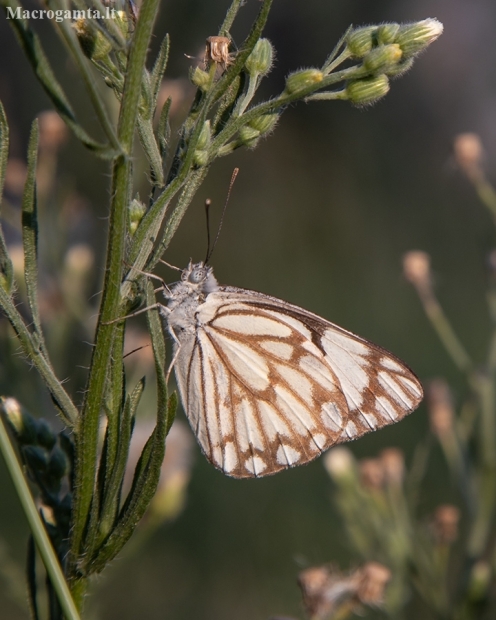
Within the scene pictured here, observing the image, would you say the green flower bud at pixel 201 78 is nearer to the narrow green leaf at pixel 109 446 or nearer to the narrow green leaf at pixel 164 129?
the narrow green leaf at pixel 164 129

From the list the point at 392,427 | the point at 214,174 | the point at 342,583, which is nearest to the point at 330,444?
the point at 342,583

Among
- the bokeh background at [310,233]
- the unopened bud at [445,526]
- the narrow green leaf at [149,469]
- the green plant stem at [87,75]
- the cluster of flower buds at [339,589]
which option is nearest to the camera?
the green plant stem at [87,75]

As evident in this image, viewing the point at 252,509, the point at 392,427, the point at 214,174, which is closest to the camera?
the point at 252,509

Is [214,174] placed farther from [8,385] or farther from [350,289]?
[8,385]

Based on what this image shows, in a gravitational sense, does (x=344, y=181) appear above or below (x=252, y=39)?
above

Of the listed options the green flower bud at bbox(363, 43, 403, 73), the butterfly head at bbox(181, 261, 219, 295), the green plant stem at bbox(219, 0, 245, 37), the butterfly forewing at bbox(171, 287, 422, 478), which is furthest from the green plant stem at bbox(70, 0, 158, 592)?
the butterfly head at bbox(181, 261, 219, 295)

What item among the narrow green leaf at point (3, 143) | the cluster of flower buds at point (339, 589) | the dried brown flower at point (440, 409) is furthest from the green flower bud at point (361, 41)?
the dried brown flower at point (440, 409)

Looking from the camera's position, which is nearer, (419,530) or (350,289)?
(419,530)
